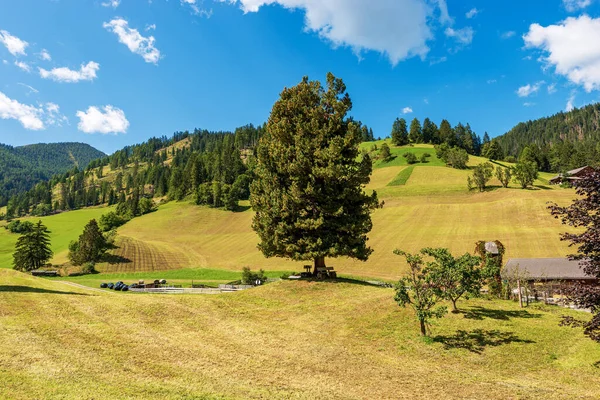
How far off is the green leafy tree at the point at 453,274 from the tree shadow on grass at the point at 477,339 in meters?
2.13

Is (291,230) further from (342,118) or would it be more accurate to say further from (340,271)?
(340,271)

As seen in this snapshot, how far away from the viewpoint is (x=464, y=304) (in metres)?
23.6

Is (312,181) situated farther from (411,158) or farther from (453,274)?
(411,158)

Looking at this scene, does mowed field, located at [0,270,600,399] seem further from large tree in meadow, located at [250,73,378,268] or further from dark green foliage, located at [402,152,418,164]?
dark green foliage, located at [402,152,418,164]

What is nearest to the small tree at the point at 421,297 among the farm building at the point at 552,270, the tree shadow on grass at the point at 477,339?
the tree shadow on grass at the point at 477,339

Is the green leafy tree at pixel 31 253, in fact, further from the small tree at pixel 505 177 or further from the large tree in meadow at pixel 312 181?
the small tree at pixel 505 177

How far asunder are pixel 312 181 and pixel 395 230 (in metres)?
55.1

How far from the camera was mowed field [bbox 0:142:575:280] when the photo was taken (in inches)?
2490

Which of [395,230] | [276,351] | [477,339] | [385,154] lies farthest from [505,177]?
[276,351]

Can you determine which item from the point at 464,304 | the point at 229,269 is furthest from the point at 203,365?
the point at 229,269

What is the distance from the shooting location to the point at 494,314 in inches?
840

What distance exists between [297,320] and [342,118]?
55.9 ft

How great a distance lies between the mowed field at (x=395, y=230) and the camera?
63.2 m

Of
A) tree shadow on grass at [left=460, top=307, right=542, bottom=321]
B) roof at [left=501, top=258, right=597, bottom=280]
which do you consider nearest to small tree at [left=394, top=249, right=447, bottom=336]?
tree shadow on grass at [left=460, top=307, right=542, bottom=321]
